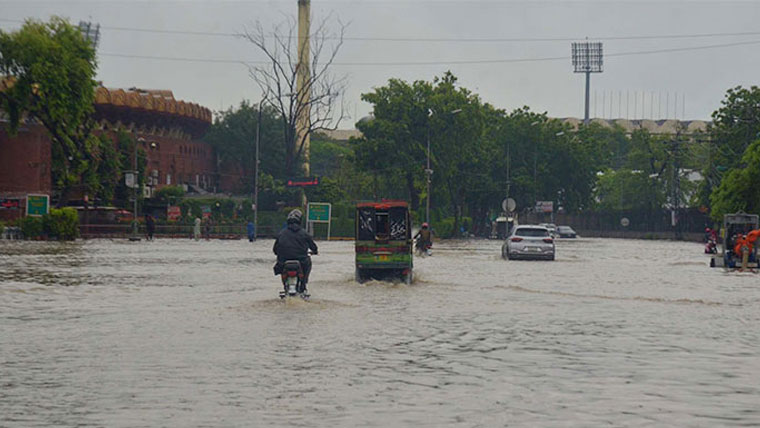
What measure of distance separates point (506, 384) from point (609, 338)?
4.83 metres

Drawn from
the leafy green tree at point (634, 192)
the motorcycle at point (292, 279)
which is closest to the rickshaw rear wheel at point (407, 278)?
the motorcycle at point (292, 279)

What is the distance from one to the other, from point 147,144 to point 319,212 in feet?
109

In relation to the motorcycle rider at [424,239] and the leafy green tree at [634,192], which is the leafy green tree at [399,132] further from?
the motorcycle rider at [424,239]

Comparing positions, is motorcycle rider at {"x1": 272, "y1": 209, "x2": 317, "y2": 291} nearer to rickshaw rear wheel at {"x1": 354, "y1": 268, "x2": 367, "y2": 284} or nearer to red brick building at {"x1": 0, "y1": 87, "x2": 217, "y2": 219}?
rickshaw rear wheel at {"x1": 354, "y1": 268, "x2": 367, "y2": 284}

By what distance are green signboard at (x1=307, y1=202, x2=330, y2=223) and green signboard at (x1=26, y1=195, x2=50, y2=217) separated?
1793 cm

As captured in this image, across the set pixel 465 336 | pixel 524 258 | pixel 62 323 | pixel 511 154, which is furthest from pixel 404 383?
pixel 511 154

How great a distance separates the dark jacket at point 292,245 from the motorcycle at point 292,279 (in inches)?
6.6

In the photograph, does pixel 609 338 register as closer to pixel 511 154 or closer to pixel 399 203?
pixel 399 203

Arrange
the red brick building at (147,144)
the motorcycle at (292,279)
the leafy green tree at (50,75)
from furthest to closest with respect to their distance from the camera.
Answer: the red brick building at (147,144) < the leafy green tree at (50,75) < the motorcycle at (292,279)

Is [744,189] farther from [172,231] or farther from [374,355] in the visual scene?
[374,355]

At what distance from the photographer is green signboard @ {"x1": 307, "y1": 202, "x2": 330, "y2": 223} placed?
7338cm

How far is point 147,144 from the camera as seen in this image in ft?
331

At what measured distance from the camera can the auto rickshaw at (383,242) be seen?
2591 centimetres

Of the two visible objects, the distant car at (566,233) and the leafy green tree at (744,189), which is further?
the distant car at (566,233)
